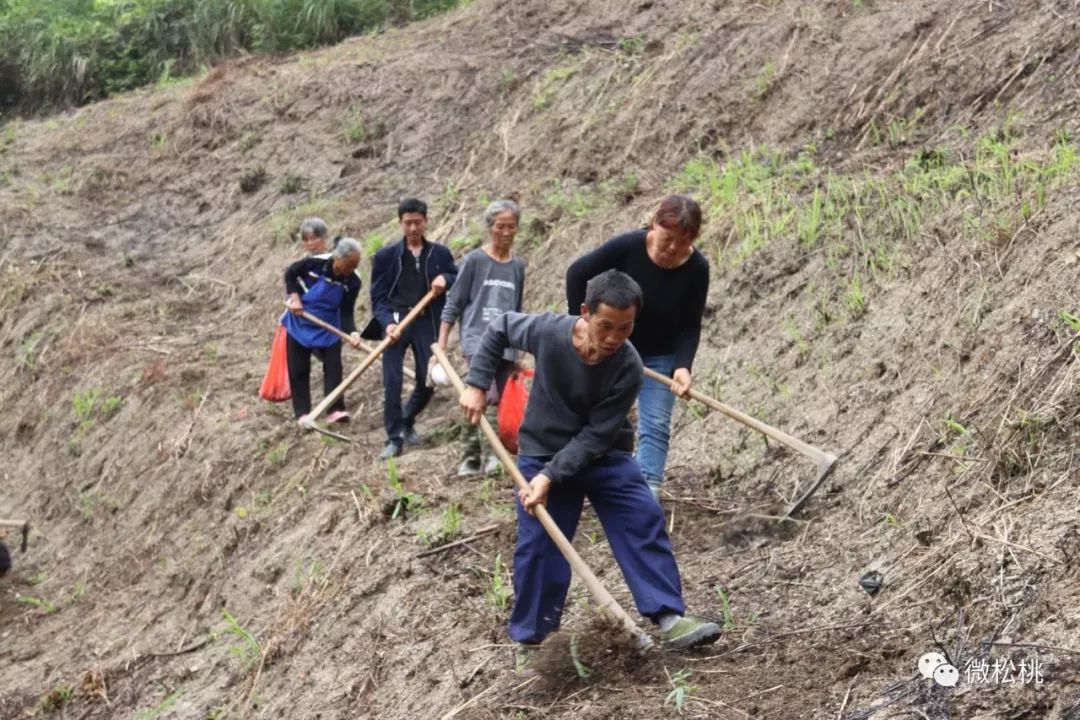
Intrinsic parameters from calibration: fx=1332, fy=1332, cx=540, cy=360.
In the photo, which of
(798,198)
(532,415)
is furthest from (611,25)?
(532,415)

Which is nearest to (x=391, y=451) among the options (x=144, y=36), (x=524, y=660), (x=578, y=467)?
(x=524, y=660)

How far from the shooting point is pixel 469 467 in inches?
320

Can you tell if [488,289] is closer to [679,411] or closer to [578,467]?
[679,411]

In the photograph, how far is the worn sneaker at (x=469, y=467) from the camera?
8.09m

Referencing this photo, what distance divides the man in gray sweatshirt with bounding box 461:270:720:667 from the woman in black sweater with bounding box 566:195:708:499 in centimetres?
95

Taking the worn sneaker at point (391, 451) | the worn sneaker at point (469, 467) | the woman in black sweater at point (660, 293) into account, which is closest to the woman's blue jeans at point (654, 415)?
the woman in black sweater at point (660, 293)

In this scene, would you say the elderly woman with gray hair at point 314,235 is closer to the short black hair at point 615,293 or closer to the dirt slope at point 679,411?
the dirt slope at point 679,411

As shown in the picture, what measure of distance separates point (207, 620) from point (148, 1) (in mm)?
16820

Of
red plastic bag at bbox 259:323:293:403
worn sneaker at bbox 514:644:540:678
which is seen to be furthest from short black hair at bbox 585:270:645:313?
red plastic bag at bbox 259:323:293:403

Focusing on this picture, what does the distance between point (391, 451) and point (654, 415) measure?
9.74ft

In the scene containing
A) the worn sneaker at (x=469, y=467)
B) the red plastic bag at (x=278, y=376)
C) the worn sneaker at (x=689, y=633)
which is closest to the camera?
the worn sneaker at (x=689, y=633)

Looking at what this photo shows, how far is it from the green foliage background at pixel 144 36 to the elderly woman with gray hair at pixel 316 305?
11.3 m

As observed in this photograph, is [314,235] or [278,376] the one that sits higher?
[314,235]

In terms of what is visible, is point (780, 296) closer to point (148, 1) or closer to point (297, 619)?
point (297, 619)
